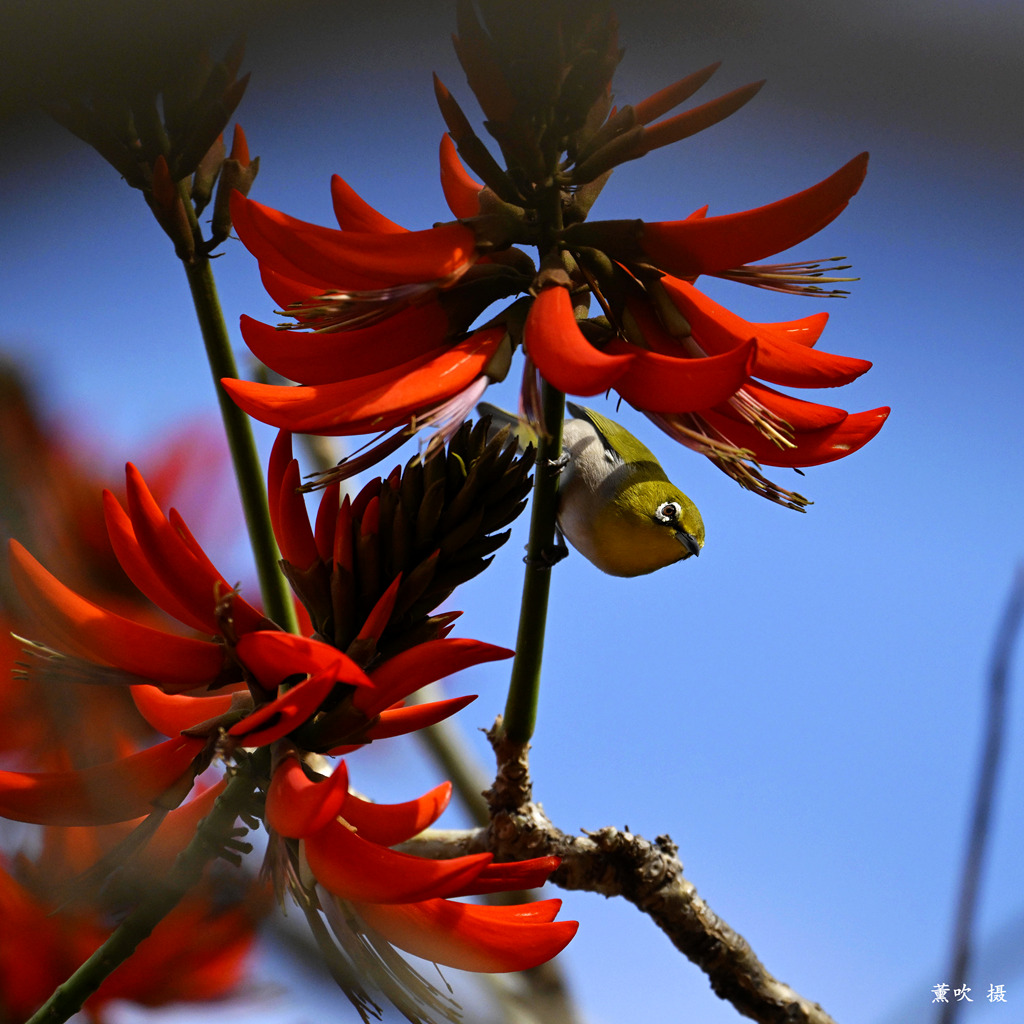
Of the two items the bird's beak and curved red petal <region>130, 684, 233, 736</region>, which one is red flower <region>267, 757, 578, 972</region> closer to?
curved red petal <region>130, 684, 233, 736</region>

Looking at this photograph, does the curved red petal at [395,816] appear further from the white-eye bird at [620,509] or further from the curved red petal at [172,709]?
the white-eye bird at [620,509]

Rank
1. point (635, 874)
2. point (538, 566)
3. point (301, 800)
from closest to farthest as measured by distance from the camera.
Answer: point (301, 800) → point (538, 566) → point (635, 874)

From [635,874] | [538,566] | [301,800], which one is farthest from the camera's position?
[635,874]

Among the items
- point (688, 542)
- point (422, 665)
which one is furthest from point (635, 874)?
point (422, 665)

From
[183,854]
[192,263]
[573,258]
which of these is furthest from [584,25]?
[183,854]

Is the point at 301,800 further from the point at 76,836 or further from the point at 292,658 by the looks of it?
the point at 76,836

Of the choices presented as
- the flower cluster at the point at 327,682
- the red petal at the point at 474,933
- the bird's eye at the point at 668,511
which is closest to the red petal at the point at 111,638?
the flower cluster at the point at 327,682
